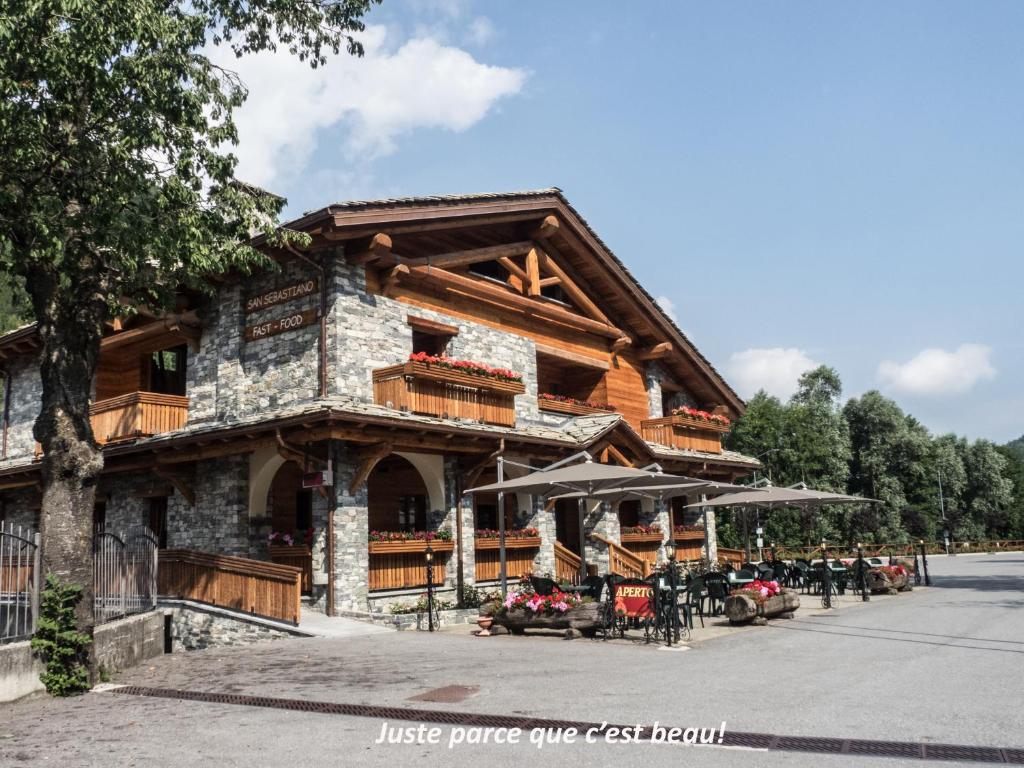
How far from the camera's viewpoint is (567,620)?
12.8 metres

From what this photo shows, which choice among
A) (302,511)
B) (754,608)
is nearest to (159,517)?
(302,511)

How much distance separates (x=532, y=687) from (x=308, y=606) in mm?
7857

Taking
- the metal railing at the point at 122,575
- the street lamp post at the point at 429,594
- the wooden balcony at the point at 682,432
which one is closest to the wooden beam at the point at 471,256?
the street lamp post at the point at 429,594

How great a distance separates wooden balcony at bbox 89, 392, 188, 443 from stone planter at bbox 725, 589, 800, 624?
39.8ft

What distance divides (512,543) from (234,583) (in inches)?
244

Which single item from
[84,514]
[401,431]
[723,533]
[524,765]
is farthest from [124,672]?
[723,533]

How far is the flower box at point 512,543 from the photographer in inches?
697

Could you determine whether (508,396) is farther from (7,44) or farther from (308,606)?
(7,44)

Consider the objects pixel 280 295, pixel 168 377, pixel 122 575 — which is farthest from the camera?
pixel 168 377

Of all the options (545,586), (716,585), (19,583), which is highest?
(19,583)

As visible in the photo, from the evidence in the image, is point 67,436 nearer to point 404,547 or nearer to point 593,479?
point 404,547

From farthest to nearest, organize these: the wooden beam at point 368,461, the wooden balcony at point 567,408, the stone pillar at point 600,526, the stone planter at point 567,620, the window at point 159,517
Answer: the wooden balcony at point 567,408, the stone pillar at point 600,526, the window at point 159,517, the wooden beam at point 368,461, the stone planter at point 567,620

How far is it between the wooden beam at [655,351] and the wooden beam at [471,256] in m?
6.17

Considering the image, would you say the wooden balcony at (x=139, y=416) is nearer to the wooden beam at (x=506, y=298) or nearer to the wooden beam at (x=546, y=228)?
the wooden beam at (x=506, y=298)
